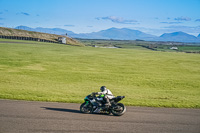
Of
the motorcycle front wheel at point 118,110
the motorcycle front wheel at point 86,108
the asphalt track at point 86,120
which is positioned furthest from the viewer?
the motorcycle front wheel at point 86,108

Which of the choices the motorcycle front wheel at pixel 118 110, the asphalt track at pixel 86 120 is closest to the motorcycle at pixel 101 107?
the motorcycle front wheel at pixel 118 110

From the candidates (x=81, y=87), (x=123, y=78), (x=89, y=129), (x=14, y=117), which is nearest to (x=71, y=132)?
(x=89, y=129)

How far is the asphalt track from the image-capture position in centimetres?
1102

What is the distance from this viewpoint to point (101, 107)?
1385 cm

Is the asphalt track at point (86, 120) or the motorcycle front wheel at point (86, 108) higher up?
the motorcycle front wheel at point (86, 108)

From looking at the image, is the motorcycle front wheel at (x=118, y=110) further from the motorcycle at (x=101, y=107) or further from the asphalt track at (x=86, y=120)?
the asphalt track at (x=86, y=120)

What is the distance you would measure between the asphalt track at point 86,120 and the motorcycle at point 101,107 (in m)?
0.37

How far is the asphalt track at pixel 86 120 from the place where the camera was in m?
11.0

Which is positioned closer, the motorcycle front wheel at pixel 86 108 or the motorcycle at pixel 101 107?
the motorcycle at pixel 101 107

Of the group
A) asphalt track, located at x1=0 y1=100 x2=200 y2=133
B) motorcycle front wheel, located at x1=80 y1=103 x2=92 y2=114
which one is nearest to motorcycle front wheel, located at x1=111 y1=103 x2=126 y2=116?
asphalt track, located at x1=0 y1=100 x2=200 y2=133

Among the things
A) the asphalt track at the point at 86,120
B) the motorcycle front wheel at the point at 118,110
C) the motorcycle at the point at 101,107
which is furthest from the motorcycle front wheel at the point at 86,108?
the motorcycle front wheel at the point at 118,110

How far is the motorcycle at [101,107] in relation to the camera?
Result: 44.6ft

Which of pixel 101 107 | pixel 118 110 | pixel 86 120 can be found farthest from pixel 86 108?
pixel 118 110

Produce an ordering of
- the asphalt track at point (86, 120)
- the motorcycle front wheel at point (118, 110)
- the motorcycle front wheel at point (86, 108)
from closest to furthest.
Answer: the asphalt track at point (86, 120)
the motorcycle front wheel at point (118, 110)
the motorcycle front wheel at point (86, 108)
